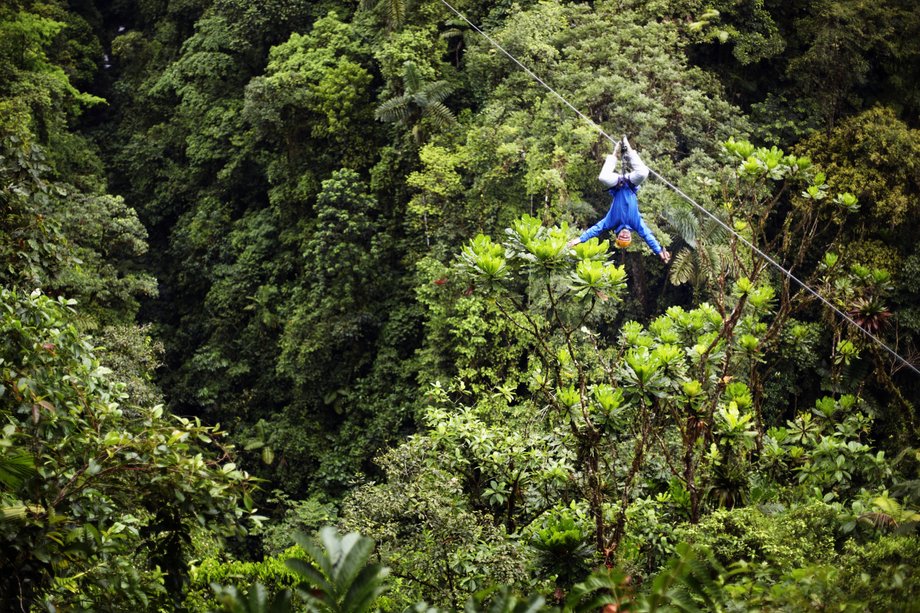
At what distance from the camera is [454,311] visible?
40.0 feet

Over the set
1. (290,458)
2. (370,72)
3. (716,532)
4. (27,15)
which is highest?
(27,15)

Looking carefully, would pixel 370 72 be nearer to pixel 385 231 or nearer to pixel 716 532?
pixel 385 231

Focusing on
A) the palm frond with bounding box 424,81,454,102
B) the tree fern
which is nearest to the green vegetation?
the tree fern

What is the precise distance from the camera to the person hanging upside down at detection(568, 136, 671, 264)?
22.4 feet

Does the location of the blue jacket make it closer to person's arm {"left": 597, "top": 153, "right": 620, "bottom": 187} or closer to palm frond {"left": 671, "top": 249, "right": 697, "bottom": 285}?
person's arm {"left": 597, "top": 153, "right": 620, "bottom": 187}

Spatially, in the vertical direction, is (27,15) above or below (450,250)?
above

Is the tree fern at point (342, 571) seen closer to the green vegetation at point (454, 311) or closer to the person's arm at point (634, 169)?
the green vegetation at point (454, 311)

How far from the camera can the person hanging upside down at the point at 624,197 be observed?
681 cm

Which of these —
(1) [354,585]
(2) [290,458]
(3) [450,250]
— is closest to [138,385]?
(2) [290,458]

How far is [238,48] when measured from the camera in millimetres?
17031

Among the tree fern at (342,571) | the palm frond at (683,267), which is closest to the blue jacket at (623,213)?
the palm frond at (683,267)

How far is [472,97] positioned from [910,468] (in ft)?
33.5

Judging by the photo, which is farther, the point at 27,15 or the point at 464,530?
the point at 27,15

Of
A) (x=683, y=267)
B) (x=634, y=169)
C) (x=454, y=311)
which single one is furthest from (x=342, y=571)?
(x=454, y=311)
